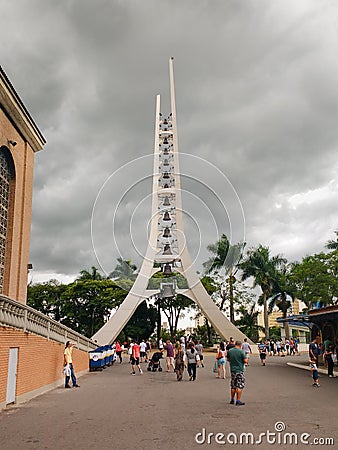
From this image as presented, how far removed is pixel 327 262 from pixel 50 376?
77.3 ft

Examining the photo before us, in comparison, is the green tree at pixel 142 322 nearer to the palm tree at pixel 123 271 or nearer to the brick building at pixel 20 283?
the palm tree at pixel 123 271

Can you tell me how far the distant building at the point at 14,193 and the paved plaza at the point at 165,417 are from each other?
18.2ft

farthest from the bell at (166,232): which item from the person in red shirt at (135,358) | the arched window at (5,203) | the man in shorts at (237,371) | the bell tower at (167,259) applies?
the man in shorts at (237,371)

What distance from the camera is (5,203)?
61.9 feet

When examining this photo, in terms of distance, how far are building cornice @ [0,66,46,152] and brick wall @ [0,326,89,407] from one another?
836cm

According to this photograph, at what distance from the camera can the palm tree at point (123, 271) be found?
55.7 m

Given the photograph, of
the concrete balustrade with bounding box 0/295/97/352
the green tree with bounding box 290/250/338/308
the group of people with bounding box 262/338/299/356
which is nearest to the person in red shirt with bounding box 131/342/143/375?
the concrete balustrade with bounding box 0/295/97/352

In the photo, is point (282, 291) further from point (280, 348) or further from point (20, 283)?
point (20, 283)

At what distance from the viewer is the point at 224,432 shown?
Answer: 26.3ft

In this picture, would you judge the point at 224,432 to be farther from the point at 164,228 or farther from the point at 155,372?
the point at 164,228

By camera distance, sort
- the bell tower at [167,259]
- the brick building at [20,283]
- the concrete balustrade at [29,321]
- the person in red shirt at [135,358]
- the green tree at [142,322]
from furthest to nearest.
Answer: the green tree at [142,322] → the bell tower at [167,259] → the person in red shirt at [135,358] → the brick building at [20,283] → the concrete balustrade at [29,321]

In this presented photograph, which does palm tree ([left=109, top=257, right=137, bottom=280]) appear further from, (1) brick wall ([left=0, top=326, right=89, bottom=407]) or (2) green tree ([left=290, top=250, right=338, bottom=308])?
(1) brick wall ([left=0, top=326, right=89, bottom=407])

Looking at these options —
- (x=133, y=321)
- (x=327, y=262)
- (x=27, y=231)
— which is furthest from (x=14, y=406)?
(x=133, y=321)

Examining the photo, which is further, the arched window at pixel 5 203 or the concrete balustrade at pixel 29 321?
the arched window at pixel 5 203
